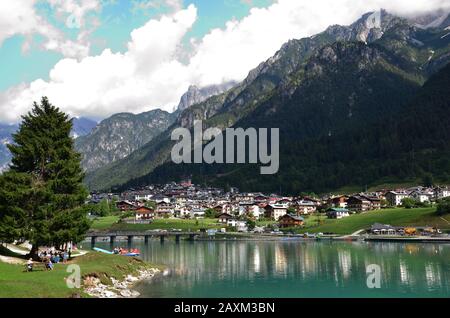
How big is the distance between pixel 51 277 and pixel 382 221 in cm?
13725

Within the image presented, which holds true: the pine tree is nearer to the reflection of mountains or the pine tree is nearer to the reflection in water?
the reflection in water

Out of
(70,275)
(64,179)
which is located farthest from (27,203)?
(70,275)

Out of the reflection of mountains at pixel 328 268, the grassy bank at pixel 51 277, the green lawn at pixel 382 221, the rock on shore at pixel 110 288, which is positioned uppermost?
the green lawn at pixel 382 221

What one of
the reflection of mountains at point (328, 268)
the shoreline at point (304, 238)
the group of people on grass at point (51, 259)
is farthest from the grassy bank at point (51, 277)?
the shoreline at point (304, 238)

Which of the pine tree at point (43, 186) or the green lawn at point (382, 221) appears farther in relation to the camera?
the green lawn at point (382, 221)

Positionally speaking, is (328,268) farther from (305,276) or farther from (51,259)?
(51,259)

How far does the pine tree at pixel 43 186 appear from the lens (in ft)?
179

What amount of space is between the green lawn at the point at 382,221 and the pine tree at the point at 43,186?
4673 inches

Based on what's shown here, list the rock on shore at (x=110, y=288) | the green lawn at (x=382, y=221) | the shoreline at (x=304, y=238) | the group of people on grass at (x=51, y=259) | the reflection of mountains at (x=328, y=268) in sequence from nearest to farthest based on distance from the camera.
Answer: the rock on shore at (x=110, y=288)
the group of people on grass at (x=51, y=259)
the reflection of mountains at (x=328, y=268)
the shoreline at (x=304, y=238)
the green lawn at (x=382, y=221)

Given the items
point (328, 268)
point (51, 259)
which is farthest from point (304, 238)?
point (51, 259)

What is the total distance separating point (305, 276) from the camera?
67.8 meters

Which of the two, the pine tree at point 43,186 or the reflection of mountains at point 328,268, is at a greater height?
the pine tree at point 43,186

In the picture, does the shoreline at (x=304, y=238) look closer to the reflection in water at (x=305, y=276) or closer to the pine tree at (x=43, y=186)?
the reflection in water at (x=305, y=276)
